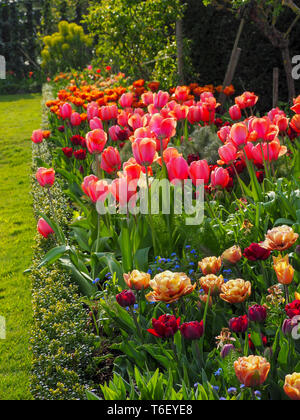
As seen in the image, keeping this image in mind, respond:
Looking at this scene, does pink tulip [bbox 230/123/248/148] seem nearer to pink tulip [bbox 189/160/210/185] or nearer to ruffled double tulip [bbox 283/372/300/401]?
pink tulip [bbox 189/160/210/185]

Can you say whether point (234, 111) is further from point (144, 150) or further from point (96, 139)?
point (144, 150)

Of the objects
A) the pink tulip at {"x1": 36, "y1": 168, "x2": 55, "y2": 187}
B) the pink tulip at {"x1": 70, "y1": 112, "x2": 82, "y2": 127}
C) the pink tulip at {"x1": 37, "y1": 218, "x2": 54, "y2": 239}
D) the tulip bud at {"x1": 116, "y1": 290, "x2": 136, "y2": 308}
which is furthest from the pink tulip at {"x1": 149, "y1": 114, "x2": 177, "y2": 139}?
the pink tulip at {"x1": 70, "y1": 112, "x2": 82, "y2": 127}

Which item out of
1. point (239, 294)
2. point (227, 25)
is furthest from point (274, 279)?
point (227, 25)

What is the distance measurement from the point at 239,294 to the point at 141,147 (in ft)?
3.82

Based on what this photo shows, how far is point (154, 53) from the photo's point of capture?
→ 28.2ft

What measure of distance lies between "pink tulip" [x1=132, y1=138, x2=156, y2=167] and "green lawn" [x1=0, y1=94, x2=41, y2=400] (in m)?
1.48

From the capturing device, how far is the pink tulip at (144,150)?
2945 millimetres

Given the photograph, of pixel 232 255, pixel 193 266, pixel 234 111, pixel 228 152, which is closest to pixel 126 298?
pixel 232 255

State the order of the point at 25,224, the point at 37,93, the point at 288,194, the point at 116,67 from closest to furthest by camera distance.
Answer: the point at 288,194, the point at 25,224, the point at 116,67, the point at 37,93

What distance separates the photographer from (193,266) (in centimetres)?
315

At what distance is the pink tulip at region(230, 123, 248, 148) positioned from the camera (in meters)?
3.22

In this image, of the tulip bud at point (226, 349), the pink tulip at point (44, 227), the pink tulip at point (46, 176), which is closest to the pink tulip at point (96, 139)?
the pink tulip at point (46, 176)

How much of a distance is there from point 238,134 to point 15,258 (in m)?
2.87
